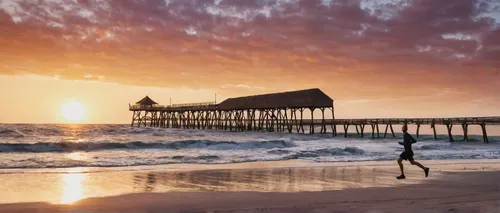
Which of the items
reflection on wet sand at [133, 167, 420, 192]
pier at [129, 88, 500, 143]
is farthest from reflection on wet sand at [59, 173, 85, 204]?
pier at [129, 88, 500, 143]

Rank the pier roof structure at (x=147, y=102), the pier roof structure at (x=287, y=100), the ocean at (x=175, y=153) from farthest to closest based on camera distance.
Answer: the pier roof structure at (x=147, y=102), the pier roof structure at (x=287, y=100), the ocean at (x=175, y=153)

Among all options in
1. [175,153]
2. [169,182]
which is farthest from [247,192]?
[175,153]

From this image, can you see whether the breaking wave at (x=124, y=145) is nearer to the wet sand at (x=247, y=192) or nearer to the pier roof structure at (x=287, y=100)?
the wet sand at (x=247, y=192)

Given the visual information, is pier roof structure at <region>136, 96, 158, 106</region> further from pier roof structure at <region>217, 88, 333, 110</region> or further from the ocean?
the ocean

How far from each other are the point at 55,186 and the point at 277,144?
2519 cm

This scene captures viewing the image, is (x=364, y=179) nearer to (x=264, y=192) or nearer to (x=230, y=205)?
(x=264, y=192)

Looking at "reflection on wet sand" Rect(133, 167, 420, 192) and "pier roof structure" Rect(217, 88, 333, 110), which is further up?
"pier roof structure" Rect(217, 88, 333, 110)

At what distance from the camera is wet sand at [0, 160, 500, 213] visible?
23.4ft

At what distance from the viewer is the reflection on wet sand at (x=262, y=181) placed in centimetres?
980

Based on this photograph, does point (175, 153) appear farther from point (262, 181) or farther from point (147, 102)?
point (147, 102)

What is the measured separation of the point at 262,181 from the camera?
439 inches

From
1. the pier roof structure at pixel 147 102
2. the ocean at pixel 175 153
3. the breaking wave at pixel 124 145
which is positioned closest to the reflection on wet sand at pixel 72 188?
the ocean at pixel 175 153

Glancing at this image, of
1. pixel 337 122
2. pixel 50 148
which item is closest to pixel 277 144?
pixel 50 148

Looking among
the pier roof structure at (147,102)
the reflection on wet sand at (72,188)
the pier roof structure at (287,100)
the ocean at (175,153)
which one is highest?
the pier roof structure at (147,102)
